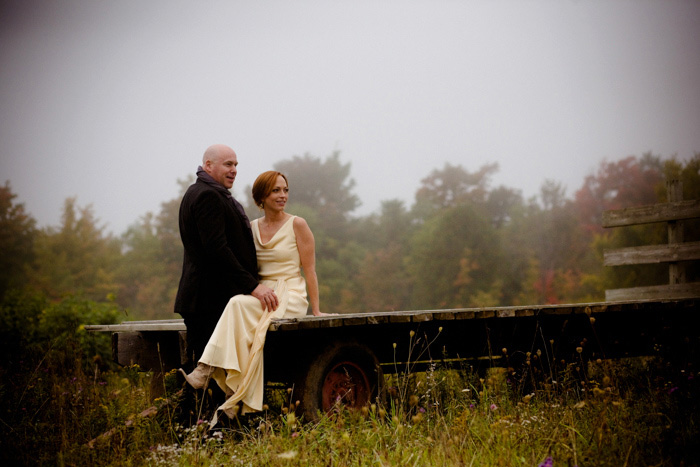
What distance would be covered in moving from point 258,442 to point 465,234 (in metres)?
37.0

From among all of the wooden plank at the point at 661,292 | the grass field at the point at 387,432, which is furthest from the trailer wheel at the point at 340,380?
the wooden plank at the point at 661,292

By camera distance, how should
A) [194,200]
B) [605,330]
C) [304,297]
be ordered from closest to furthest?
1. [194,200]
2. [304,297]
3. [605,330]

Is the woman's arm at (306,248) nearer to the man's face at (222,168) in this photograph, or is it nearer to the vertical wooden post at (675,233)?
the man's face at (222,168)

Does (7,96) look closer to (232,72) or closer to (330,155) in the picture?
(330,155)

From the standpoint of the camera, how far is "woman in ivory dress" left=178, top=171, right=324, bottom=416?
400 cm

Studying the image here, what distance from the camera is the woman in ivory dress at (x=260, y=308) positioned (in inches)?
157

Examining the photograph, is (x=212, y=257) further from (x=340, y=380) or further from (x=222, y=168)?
(x=340, y=380)

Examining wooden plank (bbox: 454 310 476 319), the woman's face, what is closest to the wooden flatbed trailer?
wooden plank (bbox: 454 310 476 319)

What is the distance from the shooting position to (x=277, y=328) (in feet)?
12.8

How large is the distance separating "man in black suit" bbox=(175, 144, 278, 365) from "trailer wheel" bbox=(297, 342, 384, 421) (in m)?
0.59

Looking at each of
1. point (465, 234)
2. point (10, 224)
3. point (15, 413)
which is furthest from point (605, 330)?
point (10, 224)

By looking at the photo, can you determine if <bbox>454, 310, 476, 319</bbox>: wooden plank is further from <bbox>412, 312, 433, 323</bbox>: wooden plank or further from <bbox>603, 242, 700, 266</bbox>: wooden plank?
<bbox>603, 242, 700, 266</bbox>: wooden plank

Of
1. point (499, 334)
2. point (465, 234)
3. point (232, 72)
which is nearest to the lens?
point (499, 334)

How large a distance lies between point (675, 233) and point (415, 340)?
4.82m
